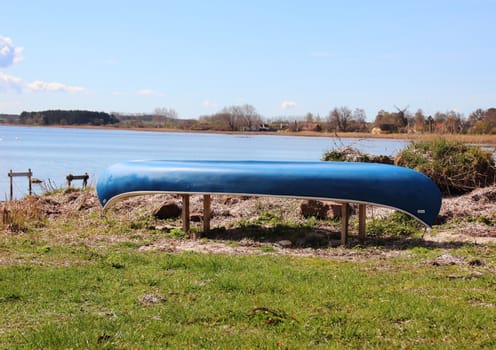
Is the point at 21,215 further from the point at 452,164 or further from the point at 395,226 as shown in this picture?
the point at 452,164

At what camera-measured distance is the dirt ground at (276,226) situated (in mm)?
9609

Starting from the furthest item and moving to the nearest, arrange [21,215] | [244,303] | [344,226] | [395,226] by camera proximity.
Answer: [21,215] < [395,226] < [344,226] < [244,303]

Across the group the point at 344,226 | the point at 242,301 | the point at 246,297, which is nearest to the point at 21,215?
the point at 344,226

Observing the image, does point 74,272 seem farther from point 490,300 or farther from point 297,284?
point 490,300

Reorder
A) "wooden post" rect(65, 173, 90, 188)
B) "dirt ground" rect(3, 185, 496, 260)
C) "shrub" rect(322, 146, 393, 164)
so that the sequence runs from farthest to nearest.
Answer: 1. "wooden post" rect(65, 173, 90, 188)
2. "shrub" rect(322, 146, 393, 164)
3. "dirt ground" rect(3, 185, 496, 260)

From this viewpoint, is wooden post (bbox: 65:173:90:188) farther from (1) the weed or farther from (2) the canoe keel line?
(1) the weed

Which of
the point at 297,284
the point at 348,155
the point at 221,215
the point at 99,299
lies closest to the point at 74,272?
the point at 99,299

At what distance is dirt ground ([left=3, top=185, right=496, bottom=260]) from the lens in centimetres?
961

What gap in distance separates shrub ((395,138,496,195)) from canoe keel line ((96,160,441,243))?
3872mm

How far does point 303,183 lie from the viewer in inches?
392

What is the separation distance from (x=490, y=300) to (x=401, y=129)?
11424 millimetres

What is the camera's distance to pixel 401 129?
1730cm

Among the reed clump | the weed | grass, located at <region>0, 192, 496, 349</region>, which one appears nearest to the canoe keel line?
the weed

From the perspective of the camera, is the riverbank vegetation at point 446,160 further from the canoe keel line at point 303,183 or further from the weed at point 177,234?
the weed at point 177,234
